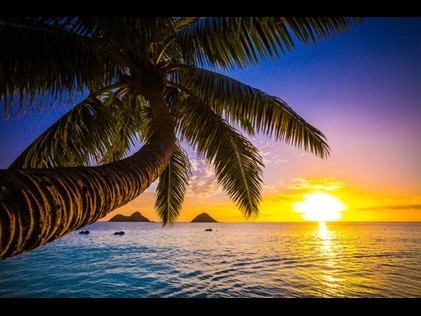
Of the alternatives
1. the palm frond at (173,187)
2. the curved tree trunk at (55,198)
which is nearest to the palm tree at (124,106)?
the curved tree trunk at (55,198)

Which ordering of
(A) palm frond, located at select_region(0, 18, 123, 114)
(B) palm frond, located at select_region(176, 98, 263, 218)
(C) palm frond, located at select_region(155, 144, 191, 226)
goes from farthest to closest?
(C) palm frond, located at select_region(155, 144, 191, 226) → (B) palm frond, located at select_region(176, 98, 263, 218) → (A) palm frond, located at select_region(0, 18, 123, 114)

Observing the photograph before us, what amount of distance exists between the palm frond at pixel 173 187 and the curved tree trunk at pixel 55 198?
15.1 ft

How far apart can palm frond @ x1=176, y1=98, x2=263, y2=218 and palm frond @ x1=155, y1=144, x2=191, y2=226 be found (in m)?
1.00

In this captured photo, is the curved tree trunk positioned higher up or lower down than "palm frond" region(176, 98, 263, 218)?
lower down

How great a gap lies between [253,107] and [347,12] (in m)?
2.06

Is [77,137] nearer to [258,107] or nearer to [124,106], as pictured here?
[124,106]

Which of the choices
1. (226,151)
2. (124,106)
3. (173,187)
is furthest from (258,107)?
(173,187)

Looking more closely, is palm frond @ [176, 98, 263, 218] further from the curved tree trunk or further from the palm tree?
the curved tree trunk

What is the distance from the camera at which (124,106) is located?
205 inches

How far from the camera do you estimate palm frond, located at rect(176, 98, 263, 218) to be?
5.02 meters

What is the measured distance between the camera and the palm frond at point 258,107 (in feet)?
15.1

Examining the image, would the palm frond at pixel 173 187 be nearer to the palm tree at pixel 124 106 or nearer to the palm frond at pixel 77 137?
the palm tree at pixel 124 106

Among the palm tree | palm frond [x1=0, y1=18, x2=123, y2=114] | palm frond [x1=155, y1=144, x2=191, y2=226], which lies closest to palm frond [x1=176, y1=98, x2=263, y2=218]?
the palm tree

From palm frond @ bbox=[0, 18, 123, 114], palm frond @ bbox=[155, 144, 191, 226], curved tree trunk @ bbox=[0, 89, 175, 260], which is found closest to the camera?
curved tree trunk @ bbox=[0, 89, 175, 260]
